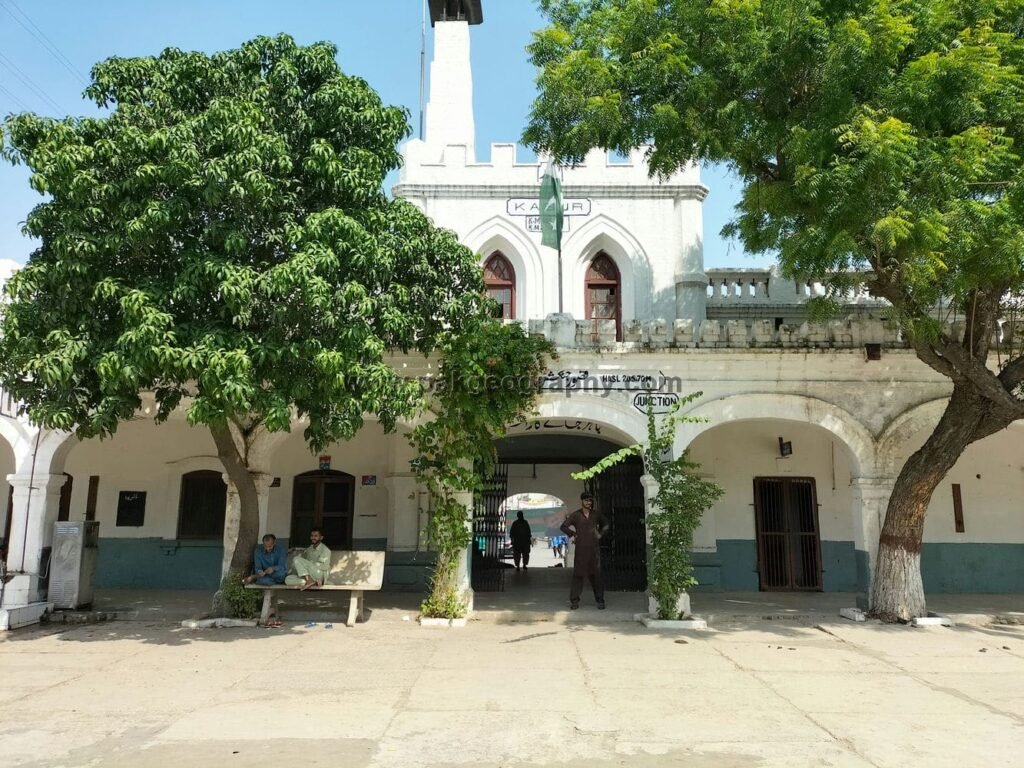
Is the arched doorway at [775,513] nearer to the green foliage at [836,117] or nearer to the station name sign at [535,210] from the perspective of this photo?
the green foliage at [836,117]

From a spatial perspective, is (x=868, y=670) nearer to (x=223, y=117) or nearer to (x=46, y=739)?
(x=46, y=739)

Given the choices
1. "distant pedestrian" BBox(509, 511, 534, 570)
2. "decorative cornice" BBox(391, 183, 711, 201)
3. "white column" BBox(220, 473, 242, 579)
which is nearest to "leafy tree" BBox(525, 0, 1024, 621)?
"decorative cornice" BBox(391, 183, 711, 201)

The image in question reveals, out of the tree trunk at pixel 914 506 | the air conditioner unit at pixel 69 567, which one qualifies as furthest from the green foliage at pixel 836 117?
the air conditioner unit at pixel 69 567

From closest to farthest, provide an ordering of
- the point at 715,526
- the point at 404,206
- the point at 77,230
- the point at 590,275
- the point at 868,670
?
the point at 868,670
the point at 77,230
the point at 404,206
the point at 715,526
the point at 590,275

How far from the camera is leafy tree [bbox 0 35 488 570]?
7.32 m

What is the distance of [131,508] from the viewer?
13008 mm

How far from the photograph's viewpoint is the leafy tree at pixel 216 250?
288 inches

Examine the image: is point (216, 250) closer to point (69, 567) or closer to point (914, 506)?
point (69, 567)

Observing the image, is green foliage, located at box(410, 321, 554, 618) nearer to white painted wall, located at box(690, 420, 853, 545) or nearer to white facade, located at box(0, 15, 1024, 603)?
white facade, located at box(0, 15, 1024, 603)

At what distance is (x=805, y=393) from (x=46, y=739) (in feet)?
29.3

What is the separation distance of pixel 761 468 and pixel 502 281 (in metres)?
5.88

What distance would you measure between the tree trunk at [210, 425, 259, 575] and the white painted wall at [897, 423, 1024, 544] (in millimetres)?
10416

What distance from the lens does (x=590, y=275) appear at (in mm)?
14211

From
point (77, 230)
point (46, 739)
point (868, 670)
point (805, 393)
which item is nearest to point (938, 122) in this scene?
point (805, 393)
